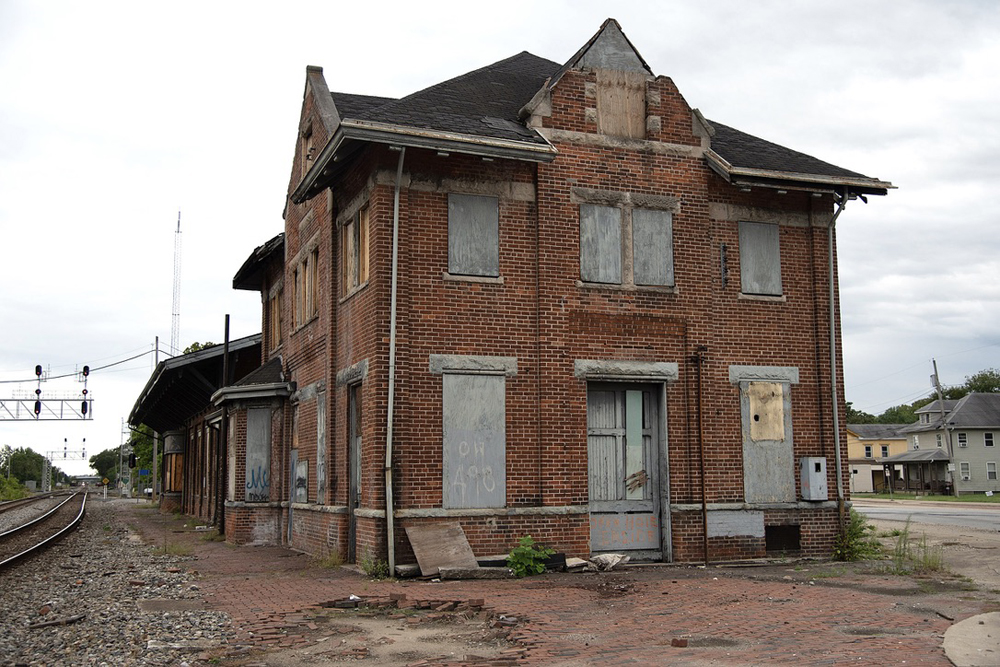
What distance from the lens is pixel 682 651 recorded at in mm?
7793

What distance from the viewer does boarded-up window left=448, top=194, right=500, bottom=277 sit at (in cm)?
1429

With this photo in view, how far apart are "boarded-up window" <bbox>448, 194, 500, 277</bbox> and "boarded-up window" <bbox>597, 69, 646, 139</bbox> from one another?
2.49m

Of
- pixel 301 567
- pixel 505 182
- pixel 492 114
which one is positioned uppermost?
pixel 492 114

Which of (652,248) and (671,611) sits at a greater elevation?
(652,248)

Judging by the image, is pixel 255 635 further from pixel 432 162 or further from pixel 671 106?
pixel 671 106

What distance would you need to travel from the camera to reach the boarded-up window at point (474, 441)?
45.1 feet

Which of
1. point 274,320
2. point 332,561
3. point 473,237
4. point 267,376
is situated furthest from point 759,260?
point 274,320

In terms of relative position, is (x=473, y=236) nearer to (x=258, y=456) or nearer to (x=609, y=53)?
(x=609, y=53)

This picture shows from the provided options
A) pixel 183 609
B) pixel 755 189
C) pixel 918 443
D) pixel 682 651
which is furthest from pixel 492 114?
pixel 918 443

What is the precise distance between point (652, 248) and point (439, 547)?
5.85 m

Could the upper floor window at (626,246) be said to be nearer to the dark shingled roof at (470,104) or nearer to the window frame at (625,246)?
the window frame at (625,246)

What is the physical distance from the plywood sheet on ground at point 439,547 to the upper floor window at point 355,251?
3.89 meters

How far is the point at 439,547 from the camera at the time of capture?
13.1 metres

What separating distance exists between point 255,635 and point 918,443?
70.9 m
